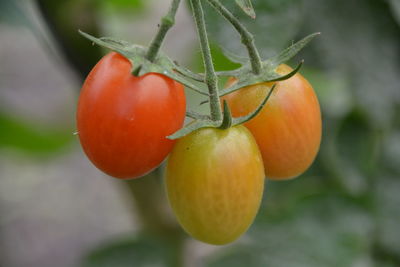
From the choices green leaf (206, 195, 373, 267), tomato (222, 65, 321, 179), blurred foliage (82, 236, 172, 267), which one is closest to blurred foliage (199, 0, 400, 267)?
green leaf (206, 195, 373, 267)

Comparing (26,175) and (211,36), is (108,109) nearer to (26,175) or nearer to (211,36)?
(211,36)

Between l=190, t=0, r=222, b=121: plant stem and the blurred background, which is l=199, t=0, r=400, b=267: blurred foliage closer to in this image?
the blurred background

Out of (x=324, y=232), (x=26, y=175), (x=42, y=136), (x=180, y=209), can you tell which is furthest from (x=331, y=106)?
(x=26, y=175)

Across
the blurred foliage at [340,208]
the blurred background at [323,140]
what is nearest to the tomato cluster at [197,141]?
the blurred background at [323,140]

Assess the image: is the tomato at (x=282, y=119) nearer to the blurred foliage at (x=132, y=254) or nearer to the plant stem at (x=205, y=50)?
the plant stem at (x=205, y=50)

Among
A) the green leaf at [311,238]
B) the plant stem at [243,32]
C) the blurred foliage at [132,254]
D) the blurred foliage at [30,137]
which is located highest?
the plant stem at [243,32]

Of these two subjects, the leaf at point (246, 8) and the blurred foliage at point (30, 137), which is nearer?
the leaf at point (246, 8)

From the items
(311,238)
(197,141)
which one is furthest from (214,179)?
(311,238)

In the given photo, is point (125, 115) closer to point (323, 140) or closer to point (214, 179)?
point (214, 179)
